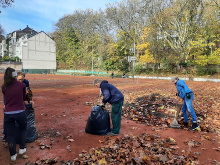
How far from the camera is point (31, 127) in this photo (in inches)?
177

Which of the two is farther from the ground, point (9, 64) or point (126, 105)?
point (9, 64)

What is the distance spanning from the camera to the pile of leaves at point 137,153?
3578mm

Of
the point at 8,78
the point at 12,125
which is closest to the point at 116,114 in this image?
the point at 12,125

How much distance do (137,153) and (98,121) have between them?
5.21 ft

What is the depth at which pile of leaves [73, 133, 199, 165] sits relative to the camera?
3.58m

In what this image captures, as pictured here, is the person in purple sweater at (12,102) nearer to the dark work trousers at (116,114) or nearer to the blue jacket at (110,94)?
the blue jacket at (110,94)

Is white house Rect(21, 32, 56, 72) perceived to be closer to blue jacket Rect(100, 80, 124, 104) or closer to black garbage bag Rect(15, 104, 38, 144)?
black garbage bag Rect(15, 104, 38, 144)

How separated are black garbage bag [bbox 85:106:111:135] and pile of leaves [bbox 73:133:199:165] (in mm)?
569

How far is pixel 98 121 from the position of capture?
16.7 feet

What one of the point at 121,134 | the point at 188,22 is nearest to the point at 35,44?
the point at 188,22

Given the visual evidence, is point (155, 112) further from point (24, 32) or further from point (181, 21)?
point (24, 32)

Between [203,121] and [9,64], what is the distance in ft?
166

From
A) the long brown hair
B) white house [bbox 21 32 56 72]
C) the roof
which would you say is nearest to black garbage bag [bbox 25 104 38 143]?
the long brown hair

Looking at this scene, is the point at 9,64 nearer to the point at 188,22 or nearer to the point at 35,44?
the point at 35,44
